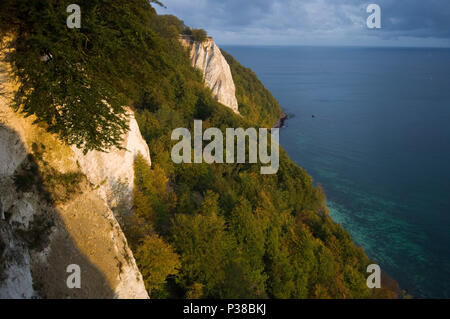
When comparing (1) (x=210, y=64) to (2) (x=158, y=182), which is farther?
(1) (x=210, y=64)

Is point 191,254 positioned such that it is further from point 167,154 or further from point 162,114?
point 162,114

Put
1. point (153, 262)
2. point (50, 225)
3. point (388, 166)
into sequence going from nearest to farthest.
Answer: point (50, 225) < point (153, 262) < point (388, 166)

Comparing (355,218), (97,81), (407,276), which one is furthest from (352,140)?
(97,81)

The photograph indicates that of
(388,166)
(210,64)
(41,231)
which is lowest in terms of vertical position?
(388,166)

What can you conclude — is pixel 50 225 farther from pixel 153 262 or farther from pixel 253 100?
pixel 253 100

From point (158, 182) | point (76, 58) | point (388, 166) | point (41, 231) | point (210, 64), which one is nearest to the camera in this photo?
point (41, 231)

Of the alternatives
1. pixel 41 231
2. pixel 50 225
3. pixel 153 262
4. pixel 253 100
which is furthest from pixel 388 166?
pixel 41 231

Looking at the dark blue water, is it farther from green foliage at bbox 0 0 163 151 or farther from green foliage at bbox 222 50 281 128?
green foliage at bbox 0 0 163 151
